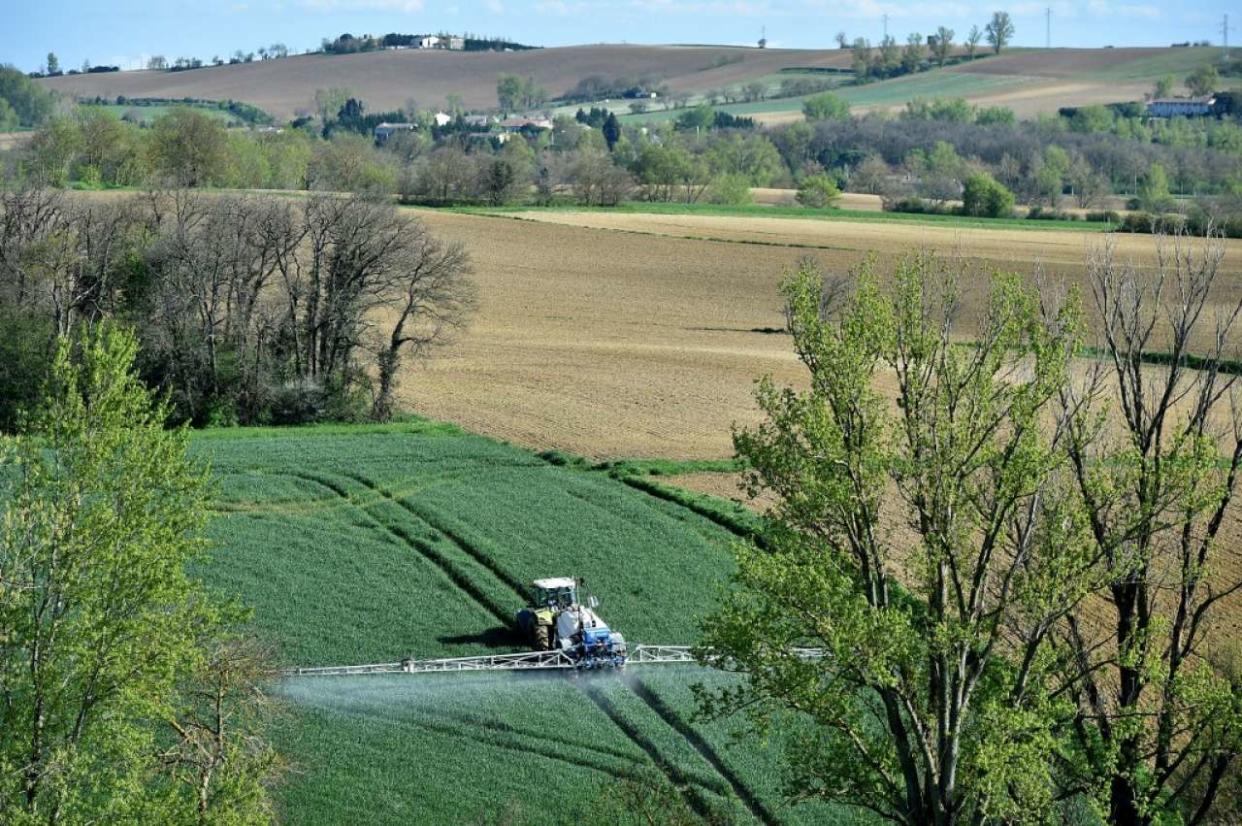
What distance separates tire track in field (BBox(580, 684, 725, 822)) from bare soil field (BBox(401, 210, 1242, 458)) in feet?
70.6

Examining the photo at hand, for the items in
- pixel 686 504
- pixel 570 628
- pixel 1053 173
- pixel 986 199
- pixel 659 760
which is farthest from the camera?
pixel 1053 173

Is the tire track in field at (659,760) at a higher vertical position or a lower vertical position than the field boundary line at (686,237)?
lower

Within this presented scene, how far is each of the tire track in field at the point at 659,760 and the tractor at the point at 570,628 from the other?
3.79 ft

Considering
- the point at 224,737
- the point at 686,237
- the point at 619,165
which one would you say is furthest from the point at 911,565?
the point at 619,165

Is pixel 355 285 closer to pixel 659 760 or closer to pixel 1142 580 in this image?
pixel 659 760

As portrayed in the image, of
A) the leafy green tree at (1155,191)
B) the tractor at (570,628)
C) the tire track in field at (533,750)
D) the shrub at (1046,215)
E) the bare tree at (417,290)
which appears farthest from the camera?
the leafy green tree at (1155,191)

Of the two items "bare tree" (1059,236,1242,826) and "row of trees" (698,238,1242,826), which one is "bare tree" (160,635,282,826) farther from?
"bare tree" (1059,236,1242,826)

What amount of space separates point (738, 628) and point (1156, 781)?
22.3 ft

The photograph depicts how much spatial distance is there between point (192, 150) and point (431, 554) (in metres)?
81.9

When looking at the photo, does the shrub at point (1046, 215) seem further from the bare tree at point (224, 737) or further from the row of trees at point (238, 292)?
the bare tree at point (224, 737)

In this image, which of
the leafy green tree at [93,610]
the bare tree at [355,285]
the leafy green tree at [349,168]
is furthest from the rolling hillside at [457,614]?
the leafy green tree at [349,168]

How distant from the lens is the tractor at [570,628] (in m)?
36.3

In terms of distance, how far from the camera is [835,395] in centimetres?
2273

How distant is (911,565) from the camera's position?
A: 2231cm
